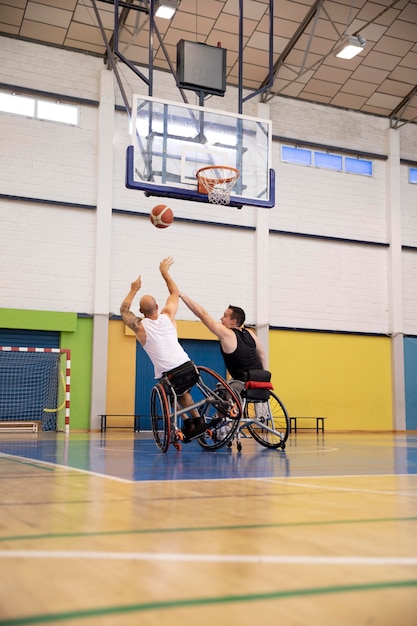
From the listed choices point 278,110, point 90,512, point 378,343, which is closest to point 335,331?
point 378,343

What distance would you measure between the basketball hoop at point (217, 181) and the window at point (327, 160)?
7759mm

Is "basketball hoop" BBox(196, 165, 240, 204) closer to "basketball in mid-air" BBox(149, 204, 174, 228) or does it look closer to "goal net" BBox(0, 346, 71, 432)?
"basketball in mid-air" BBox(149, 204, 174, 228)

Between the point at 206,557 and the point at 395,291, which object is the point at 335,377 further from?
the point at 206,557

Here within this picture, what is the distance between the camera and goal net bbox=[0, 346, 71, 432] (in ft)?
47.6

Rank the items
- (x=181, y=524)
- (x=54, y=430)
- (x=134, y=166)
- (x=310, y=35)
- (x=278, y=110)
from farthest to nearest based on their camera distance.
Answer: (x=278, y=110)
(x=310, y=35)
(x=54, y=430)
(x=134, y=166)
(x=181, y=524)

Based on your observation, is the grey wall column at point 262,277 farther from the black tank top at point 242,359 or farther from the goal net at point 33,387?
the black tank top at point 242,359

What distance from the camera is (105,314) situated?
50.9 feet

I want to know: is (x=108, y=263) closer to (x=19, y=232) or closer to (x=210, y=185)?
(x=19, y=232)

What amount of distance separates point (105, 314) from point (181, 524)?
13492mm

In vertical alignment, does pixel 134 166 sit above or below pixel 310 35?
below

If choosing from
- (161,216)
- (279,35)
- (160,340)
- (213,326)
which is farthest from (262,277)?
(160,340)

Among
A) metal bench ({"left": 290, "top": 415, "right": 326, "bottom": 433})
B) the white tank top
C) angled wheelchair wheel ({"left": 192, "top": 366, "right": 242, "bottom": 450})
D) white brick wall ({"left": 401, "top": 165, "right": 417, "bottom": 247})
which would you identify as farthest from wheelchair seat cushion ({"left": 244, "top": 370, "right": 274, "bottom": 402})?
white brick wall ({"left": 401, "top": 165, "right": 417, "bottom": 247})

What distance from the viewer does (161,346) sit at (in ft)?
21.8

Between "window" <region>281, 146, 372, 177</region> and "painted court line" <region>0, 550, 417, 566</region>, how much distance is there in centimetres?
1707
